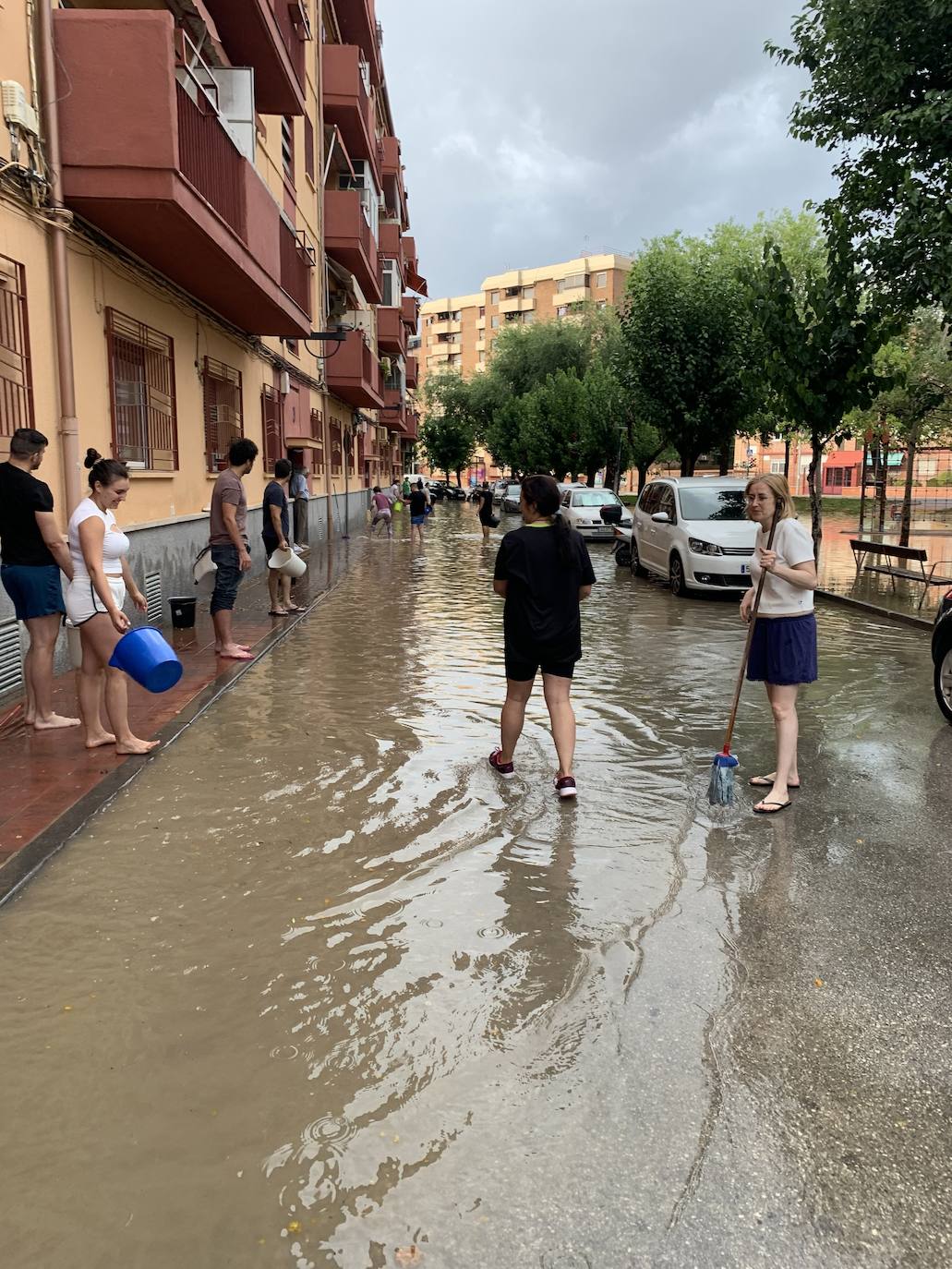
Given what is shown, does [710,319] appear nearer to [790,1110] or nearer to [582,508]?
[582,508]

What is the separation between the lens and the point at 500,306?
105 meters

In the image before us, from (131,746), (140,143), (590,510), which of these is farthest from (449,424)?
(131,746)

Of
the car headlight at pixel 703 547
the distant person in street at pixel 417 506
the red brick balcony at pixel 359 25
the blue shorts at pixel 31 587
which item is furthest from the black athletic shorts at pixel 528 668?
the red brick balcony at pixel 359 25

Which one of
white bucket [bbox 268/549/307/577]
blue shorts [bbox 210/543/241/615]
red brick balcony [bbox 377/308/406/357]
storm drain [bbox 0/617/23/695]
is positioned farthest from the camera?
red brick balcony [bbox 377/308/406/357]

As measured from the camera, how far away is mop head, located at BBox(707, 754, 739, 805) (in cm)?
534

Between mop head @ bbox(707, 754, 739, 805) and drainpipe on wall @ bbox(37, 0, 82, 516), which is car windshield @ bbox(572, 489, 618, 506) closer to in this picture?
drainpipe on wall @ bbox(37, 0, 82, 516)

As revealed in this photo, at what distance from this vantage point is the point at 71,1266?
2.14m

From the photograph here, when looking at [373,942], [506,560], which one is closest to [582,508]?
[506,560]

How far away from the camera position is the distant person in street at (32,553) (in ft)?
19.2

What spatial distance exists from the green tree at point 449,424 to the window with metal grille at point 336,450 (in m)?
38.2

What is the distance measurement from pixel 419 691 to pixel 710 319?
21.6m

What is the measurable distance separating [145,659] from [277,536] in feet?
19.0

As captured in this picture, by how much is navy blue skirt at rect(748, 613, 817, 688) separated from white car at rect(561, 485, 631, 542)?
785 inches

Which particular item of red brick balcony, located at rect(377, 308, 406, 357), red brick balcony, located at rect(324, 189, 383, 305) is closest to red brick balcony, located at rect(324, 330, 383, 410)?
red brick balcony, located at rect(324, 189, 383, 305)
